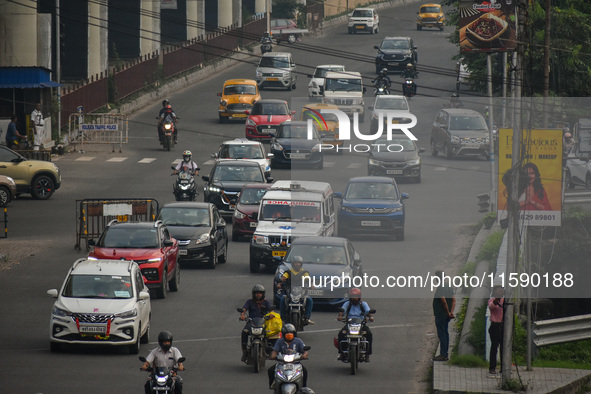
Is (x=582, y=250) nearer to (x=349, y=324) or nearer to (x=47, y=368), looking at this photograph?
(x=349, y=324)

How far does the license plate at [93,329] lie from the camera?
2092 centimetres

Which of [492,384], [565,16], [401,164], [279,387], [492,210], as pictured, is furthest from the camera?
[565,16]

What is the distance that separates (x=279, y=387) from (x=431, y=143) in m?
34.1

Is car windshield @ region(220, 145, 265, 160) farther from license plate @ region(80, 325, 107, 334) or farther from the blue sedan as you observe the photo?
license plate @ region(80, 325, 107, 334)

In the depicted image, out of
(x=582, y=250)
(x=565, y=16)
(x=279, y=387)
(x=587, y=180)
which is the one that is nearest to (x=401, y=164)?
(x=587, y=180)

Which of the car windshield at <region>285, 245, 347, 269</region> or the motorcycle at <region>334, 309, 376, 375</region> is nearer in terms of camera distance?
the motorcycle at <region>334, 309, 376, 375</region>

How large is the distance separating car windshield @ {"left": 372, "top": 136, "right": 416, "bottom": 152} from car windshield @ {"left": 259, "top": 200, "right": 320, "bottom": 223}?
39.0 feet

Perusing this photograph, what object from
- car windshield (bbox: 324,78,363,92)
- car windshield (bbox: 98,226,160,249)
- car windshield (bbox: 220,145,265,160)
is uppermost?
car windshield (bbox: 324,78,363,92)

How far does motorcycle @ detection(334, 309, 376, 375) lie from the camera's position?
20.3 meters

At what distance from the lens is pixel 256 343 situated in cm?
2023

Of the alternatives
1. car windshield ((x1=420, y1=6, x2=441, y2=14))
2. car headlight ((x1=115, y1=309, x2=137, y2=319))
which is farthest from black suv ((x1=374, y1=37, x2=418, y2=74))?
car headlight ((x1=115, y1=309, x2=137, y2=319))

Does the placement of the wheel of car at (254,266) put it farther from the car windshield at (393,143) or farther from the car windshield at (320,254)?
the car windshield at (393,143)

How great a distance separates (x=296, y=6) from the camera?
91.0 metres

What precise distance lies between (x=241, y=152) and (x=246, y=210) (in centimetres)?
844
